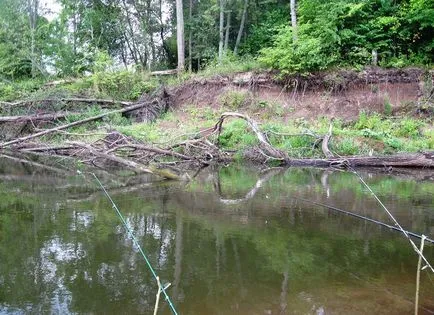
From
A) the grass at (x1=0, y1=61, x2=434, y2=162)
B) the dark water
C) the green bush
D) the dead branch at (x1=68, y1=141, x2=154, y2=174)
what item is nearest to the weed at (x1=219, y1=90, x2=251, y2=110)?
the grass at (x1=0, y1=61, x2=434, y2=162)

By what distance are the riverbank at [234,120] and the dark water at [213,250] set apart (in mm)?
3474

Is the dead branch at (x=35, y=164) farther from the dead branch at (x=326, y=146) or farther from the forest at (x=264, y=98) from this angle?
the dead branch at (x=326, y=146)

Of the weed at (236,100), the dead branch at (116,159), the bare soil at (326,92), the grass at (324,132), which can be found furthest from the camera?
the weed at (236,100)

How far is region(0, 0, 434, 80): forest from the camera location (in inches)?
758

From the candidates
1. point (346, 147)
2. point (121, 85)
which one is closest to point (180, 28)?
point (121, 85)

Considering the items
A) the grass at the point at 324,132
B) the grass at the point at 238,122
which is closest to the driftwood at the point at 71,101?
the grass at the point at 238,122

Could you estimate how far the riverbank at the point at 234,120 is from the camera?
589 inches

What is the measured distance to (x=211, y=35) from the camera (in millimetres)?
26469

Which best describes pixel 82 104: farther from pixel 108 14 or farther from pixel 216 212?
pixel 216 212

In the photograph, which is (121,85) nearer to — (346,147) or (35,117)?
(35,117)

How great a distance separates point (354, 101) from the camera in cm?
1950

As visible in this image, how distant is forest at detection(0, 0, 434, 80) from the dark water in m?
10.3

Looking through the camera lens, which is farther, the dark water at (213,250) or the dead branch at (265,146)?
the dead branch at (265,146)

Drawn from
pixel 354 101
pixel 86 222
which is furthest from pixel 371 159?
pixel 86 222
